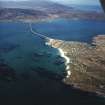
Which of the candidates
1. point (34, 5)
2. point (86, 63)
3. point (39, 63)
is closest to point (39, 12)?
point (34, 5)

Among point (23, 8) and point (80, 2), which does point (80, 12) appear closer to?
point (80, 2)

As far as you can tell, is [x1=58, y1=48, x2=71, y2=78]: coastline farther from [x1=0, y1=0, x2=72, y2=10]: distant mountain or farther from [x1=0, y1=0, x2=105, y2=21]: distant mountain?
[x1=0, y1=0, x2=72, y2=10]: distant mountain

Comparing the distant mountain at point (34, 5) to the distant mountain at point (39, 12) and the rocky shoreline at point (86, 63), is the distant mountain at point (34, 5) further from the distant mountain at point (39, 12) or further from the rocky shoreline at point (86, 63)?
the rocky shoreline at point (86, 63)

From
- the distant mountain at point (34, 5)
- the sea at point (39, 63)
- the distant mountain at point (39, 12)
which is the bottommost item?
the sea at point (39, 63)

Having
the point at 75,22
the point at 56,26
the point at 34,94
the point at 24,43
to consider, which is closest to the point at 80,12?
the point at 75,22

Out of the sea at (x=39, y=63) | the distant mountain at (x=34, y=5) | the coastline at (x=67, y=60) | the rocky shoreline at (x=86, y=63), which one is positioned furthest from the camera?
the distant mountain at (x=34, y=5)

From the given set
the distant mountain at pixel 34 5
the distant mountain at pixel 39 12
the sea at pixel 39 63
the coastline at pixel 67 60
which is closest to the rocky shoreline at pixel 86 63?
the coastline at pixel 67 60

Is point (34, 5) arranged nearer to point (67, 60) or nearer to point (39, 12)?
point (39, 12)

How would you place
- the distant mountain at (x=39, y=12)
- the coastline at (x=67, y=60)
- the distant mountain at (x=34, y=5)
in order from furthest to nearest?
the distant mountain at (x=34, y=5) → the distant mountain at (x=39, y=12) → the coastline at (x=67, y=60)
